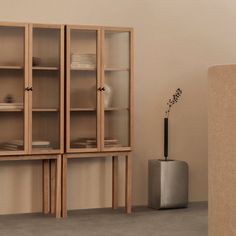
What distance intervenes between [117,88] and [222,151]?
362 centimetres

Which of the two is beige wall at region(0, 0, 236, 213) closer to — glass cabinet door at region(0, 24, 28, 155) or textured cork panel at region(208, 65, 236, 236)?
glass cabinet door at region(0, 24, 28, 155)

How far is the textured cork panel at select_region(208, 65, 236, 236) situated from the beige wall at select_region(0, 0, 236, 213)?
3.80m

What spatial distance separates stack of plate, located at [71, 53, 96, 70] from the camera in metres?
4.70

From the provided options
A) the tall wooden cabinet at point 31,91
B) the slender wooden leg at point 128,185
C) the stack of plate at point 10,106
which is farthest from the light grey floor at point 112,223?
the stack of plate at point 10,106

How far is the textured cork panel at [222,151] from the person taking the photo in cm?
120

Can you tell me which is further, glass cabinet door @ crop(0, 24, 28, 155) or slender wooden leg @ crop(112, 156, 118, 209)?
slender wooden leg @ crop(112, 156, 118, 209)

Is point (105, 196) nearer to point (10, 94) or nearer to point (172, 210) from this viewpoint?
point (172, 210)

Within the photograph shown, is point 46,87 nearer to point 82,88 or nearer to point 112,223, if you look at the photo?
point 82,88

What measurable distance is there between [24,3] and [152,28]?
48.7 inches

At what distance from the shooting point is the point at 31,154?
4547 mm

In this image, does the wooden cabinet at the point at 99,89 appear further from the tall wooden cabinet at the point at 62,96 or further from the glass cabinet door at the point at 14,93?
the glass cabinet door at the point at 14,93

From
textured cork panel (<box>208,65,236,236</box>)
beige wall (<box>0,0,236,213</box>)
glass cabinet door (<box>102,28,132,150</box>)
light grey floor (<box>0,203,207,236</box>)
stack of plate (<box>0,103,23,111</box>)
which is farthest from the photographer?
beige wall (<box>0,0,236,213</box>)

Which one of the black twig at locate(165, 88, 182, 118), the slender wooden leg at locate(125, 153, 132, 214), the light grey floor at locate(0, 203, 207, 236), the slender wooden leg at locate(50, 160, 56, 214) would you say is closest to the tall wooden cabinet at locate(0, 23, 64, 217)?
the slender wooden leg at locate(50, 160, 56, 214)

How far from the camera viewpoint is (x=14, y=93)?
14.9 feet
